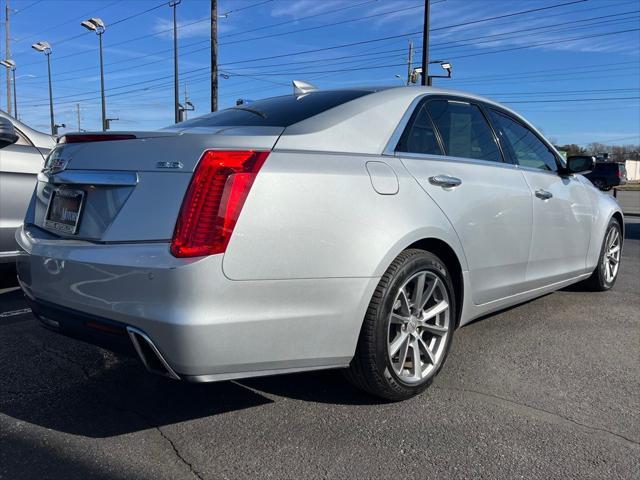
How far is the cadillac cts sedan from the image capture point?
236 cm

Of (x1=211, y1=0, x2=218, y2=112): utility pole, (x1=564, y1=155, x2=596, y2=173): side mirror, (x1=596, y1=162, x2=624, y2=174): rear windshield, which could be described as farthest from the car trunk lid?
(x1=596, y1=162, x2=624, y2=174): rear windshield

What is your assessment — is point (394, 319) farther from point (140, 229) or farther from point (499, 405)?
point (140, 229)

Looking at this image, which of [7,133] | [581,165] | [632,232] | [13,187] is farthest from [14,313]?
[632,232]

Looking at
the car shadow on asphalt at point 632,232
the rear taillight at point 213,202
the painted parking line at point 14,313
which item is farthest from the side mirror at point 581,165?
the car shadow on asphalt at point 632,232

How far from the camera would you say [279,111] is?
11.0ft

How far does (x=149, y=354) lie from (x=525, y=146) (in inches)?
A: 128

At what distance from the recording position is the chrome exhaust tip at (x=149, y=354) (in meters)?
2.37

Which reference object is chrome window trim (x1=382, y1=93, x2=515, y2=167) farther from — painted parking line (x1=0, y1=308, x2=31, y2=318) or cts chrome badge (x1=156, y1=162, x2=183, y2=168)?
painted parking line (x1=0, y1=308, x2=31, y2=318)

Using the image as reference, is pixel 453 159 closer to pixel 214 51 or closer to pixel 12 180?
pixel 12 180

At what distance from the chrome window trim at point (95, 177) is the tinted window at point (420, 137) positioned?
139 cm

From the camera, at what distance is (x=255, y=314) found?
7.96 ft

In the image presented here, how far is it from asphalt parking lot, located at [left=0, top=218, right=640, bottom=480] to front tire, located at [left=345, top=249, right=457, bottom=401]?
6.4 inches

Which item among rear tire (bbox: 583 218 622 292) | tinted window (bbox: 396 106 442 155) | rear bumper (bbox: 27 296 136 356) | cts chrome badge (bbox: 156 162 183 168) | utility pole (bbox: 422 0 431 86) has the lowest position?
rear tire (bbox: 583 218 622 292)

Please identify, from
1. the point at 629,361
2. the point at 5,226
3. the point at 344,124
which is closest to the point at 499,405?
the point at 629,361
